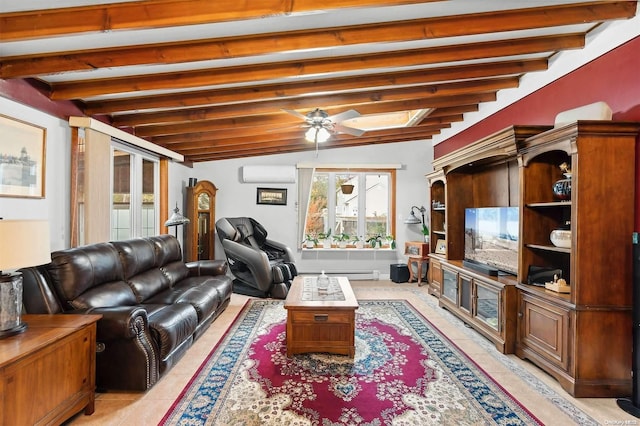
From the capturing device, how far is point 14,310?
6.04ft

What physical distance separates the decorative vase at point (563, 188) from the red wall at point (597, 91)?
0.38m

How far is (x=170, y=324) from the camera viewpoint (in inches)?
100

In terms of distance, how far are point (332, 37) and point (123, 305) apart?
2.68 metres

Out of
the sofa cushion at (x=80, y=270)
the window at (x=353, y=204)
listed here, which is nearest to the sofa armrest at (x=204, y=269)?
the sofa cushion at (x=80, y=270)

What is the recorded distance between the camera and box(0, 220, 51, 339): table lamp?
171cm

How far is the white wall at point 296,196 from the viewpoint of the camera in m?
6.37

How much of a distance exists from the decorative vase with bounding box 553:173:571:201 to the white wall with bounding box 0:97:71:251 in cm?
416

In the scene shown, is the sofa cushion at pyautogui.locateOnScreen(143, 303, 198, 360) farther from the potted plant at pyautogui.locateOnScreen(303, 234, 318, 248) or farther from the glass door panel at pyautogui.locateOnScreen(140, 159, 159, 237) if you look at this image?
the potted plant at pyautogui.locateOnScreen(303, 234, 318, 248)

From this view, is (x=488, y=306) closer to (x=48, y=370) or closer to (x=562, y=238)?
(x=562, y=238)

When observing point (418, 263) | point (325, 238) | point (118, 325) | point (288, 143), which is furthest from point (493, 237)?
point (118, 325)

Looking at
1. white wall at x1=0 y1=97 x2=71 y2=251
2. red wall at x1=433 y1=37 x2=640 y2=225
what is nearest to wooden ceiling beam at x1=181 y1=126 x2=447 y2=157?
red wall at x1=433 y1=37 x2=640 y2=225

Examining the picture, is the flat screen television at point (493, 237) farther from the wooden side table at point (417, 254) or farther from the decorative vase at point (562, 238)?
the wooden side table at point (417, 254)

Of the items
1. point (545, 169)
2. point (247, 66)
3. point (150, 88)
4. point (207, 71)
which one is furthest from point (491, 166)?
point (150, 88)

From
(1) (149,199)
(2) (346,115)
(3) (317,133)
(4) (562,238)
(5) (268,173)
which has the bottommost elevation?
(4) (562,238)
